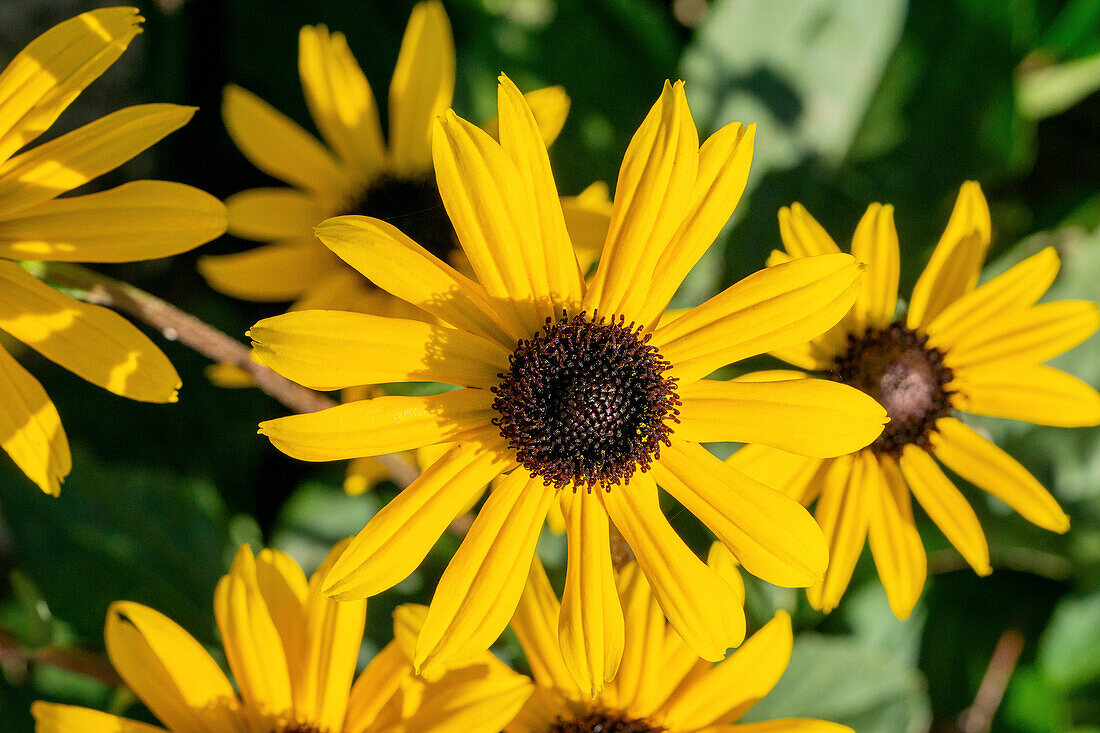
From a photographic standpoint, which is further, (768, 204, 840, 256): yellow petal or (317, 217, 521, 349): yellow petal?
(768, 204, 840, 256): yellow petal

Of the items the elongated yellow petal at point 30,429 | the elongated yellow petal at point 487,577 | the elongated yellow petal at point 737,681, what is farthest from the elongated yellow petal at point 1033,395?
the elongated yellow petal at point 30,429

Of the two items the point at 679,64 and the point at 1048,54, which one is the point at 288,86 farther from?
the point at 1048,54

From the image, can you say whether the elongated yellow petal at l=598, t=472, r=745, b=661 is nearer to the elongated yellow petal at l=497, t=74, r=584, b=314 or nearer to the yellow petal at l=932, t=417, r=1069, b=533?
the elongated yellow petal at l=497, t=74, r=584, b=314

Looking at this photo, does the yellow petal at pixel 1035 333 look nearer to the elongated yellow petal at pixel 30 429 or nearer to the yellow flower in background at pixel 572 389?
the yellow flower in background at pixel 572 389

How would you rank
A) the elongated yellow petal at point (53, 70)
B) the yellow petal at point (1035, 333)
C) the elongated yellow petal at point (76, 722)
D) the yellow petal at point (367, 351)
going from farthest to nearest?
the yellow petal at point (1035, 333) < the elongated yellow petal at point (76, 722) < the elongated yellow petal at point (53, 70) < the yellow petal at point (367, 351)

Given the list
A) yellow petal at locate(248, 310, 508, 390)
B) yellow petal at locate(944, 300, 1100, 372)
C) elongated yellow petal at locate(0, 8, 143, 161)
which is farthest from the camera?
yellow petal at locate(944, 300, 1100, 372)

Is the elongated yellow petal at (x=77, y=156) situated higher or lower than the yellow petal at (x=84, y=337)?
higher

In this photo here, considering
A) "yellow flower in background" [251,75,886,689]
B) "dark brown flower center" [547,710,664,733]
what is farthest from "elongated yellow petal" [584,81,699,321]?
"dark brown flower center" [547,710,664,733]
